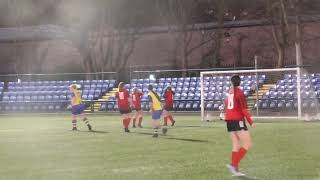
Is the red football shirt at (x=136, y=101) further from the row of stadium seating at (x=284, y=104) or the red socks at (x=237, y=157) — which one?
the red socks at (x=237, y=157)

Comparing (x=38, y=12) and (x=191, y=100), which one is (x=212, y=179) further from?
(x=191, y=100)

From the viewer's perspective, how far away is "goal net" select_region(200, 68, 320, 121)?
31250 mm

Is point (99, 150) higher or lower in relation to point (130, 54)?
lower

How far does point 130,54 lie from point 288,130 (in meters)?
21.4

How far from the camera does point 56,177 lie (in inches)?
443

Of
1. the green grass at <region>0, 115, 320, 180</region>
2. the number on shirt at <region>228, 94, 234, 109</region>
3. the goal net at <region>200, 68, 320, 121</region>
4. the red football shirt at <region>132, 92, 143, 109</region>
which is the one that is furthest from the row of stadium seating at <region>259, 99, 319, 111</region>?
the number on shirt at <region>228, 94, 234, 109</region>

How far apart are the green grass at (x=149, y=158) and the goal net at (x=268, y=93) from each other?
34.7ft

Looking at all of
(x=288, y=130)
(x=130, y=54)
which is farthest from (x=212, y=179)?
(x=288, y=130)

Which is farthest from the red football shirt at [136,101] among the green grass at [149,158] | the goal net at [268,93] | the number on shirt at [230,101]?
the number on shirt at [230,101]

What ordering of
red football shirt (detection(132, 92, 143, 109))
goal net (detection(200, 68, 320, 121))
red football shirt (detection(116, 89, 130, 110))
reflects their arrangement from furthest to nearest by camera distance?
goal net (detection(200, 68, 320, 121)) < red football shirt (detection(132, 92, 143, 109)) < red football shirt (detection(116, 89, 130, 110))

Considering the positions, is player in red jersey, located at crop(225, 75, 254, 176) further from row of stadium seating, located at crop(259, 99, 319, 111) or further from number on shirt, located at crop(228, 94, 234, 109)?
row of stadium seating, located at crop(259, 99, 319, 111)

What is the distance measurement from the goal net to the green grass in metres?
10.6

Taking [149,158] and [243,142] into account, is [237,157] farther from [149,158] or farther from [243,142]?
[149,158]

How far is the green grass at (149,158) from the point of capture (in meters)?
11.3
